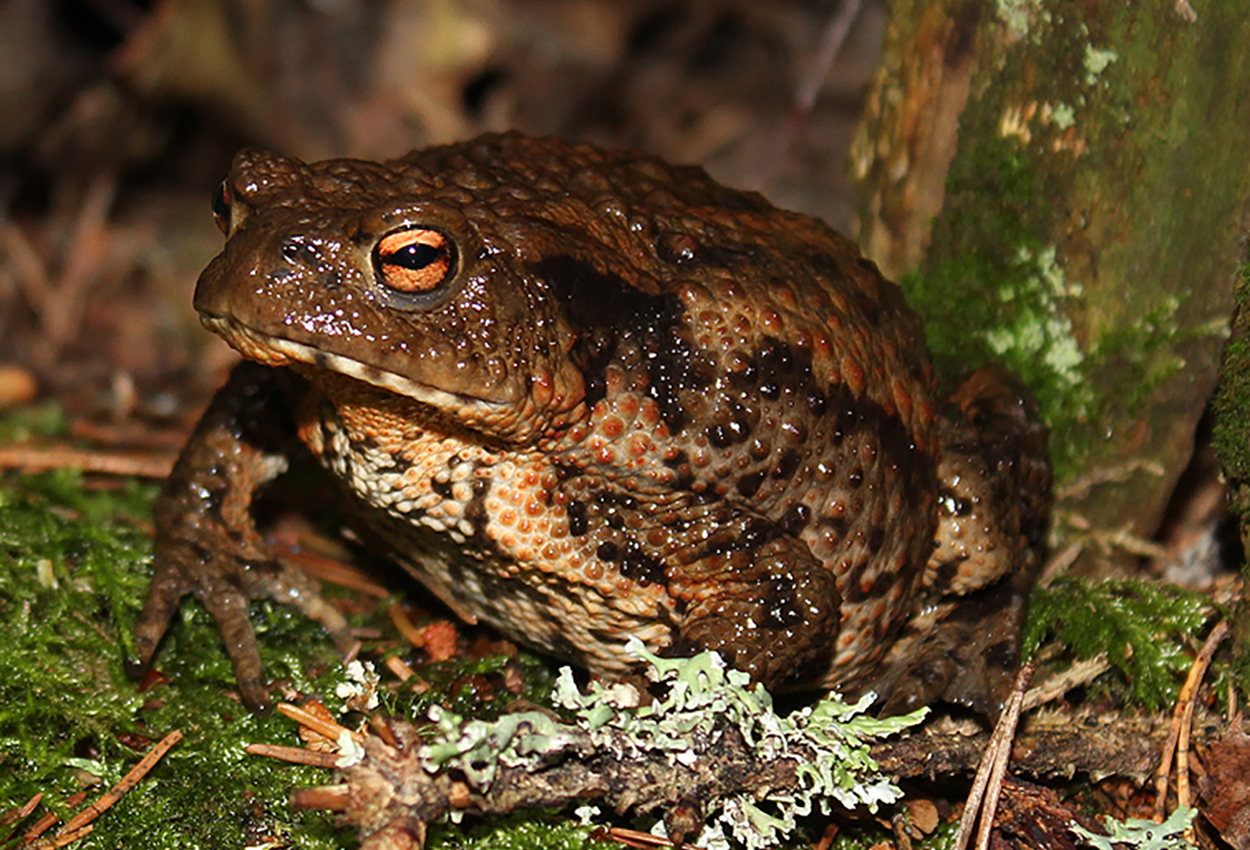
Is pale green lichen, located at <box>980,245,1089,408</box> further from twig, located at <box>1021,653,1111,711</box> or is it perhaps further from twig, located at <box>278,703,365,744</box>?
twig, located at <box>278,703,365,744</box>

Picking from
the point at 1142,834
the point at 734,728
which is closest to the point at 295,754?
the point at 734,728

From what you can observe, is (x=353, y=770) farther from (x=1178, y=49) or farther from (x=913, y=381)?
(x=1178, y=49)

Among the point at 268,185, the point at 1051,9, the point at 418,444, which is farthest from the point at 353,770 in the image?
the point at 1051,9

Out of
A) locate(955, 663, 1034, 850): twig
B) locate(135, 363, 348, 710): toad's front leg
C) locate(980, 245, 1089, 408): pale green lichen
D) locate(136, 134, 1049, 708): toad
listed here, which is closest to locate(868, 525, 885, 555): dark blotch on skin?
locate(136, 134, 1049, 708): toad

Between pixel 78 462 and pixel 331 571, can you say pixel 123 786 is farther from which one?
pixel 78 462

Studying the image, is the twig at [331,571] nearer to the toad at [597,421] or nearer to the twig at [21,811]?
the toad at [597,421]

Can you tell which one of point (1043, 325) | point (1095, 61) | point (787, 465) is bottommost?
point (787, 465)
